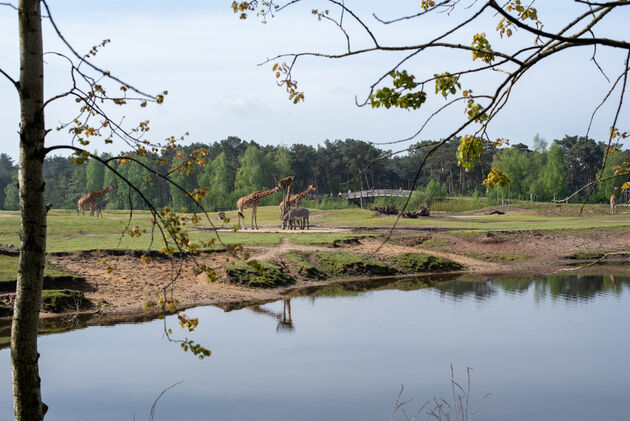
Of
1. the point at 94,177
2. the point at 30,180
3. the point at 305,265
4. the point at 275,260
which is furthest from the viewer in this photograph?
the point at 94,177

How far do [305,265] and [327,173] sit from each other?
54.1m

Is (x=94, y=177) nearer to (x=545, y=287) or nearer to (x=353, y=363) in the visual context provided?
(x=545, y=287)

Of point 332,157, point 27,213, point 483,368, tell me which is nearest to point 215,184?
point 332,157

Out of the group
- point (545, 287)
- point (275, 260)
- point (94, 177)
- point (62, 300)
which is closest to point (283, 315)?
point (62, 300)

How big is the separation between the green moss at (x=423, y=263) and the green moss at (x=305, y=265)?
10.5 ft

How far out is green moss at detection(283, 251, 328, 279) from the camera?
19391 mm

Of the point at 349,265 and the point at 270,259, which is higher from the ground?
Answer: the point at 270,259

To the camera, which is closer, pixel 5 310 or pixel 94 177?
pixel 5 310

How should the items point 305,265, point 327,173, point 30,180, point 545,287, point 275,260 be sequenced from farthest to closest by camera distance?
point 327,173 → point 275,260 → point 305,265 → point 545,287 → point 30,180

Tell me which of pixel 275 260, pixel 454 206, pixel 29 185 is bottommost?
pixel 275 260

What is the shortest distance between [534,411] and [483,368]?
1.93 m

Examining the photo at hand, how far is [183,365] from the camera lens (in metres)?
10.7

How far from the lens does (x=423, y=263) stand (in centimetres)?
2169

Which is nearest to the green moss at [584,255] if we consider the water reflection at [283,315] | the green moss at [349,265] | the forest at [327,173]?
the green moss at [349,265]
